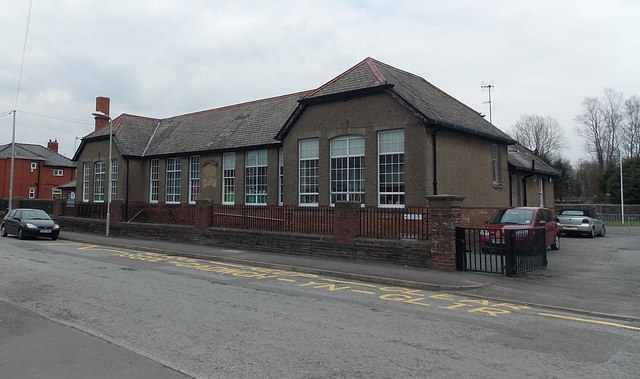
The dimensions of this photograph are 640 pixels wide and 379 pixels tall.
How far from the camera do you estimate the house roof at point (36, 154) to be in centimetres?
5569

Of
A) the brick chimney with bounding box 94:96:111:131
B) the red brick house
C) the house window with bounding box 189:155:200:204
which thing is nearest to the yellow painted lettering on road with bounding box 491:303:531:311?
the house window with bounding box 189:155:200:204

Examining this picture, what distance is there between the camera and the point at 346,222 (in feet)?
47.9

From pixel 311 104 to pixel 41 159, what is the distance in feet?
167

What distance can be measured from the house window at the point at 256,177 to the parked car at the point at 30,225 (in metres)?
9.44

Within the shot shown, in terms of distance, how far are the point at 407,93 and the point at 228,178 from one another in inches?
454

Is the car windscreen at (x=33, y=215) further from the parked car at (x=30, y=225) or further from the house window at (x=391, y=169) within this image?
the house window at (x=391, y=169)

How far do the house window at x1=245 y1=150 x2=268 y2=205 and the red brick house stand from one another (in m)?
39.4

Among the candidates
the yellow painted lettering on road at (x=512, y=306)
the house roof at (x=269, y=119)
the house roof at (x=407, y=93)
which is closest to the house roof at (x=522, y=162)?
the house roof at (x=269, y=119)

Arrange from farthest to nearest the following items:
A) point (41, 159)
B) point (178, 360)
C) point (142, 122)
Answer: point (41, 159)
point (142, 122)
point (178, 360)

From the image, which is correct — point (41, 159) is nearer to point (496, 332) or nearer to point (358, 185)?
point (358, 185)

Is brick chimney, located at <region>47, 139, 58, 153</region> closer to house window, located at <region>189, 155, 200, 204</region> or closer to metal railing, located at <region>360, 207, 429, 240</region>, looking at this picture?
house window, located at <region>189, 155, 200, 204</region>

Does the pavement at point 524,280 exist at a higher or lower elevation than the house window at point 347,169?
lower

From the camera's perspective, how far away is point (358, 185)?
58.4ft

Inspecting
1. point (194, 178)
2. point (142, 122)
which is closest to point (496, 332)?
point (194, 178)
